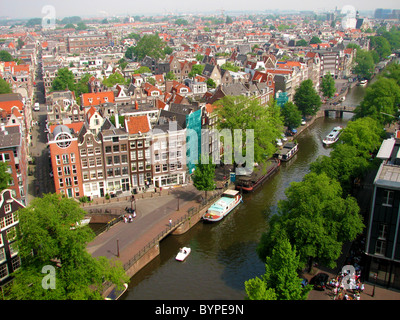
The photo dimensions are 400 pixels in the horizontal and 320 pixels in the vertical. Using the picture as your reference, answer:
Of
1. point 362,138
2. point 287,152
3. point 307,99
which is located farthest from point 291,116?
point 362,138

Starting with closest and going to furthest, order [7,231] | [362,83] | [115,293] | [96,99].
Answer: [7,231] < [115,293] < [96,99] < [362,83]

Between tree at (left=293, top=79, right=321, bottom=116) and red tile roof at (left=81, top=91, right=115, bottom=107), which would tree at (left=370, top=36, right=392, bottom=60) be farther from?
red tile roof at (left=81, top=91, right=115, bottom=107)

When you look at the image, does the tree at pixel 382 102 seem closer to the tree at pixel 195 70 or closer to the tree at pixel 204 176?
the tree at pixel 204 176

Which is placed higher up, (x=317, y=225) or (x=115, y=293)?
(x=317, y=225)

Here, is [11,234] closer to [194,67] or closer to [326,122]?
[326,122]

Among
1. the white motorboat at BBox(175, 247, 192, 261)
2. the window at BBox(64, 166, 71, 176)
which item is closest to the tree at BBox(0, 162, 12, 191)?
the window at BBox(64, 166, 71, 176)

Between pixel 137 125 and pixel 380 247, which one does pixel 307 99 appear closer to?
pixel 137 125

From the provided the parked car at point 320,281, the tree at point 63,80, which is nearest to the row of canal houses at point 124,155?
the parked car at point 320,281

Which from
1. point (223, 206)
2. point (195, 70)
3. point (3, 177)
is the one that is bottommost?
point (223, 206)
